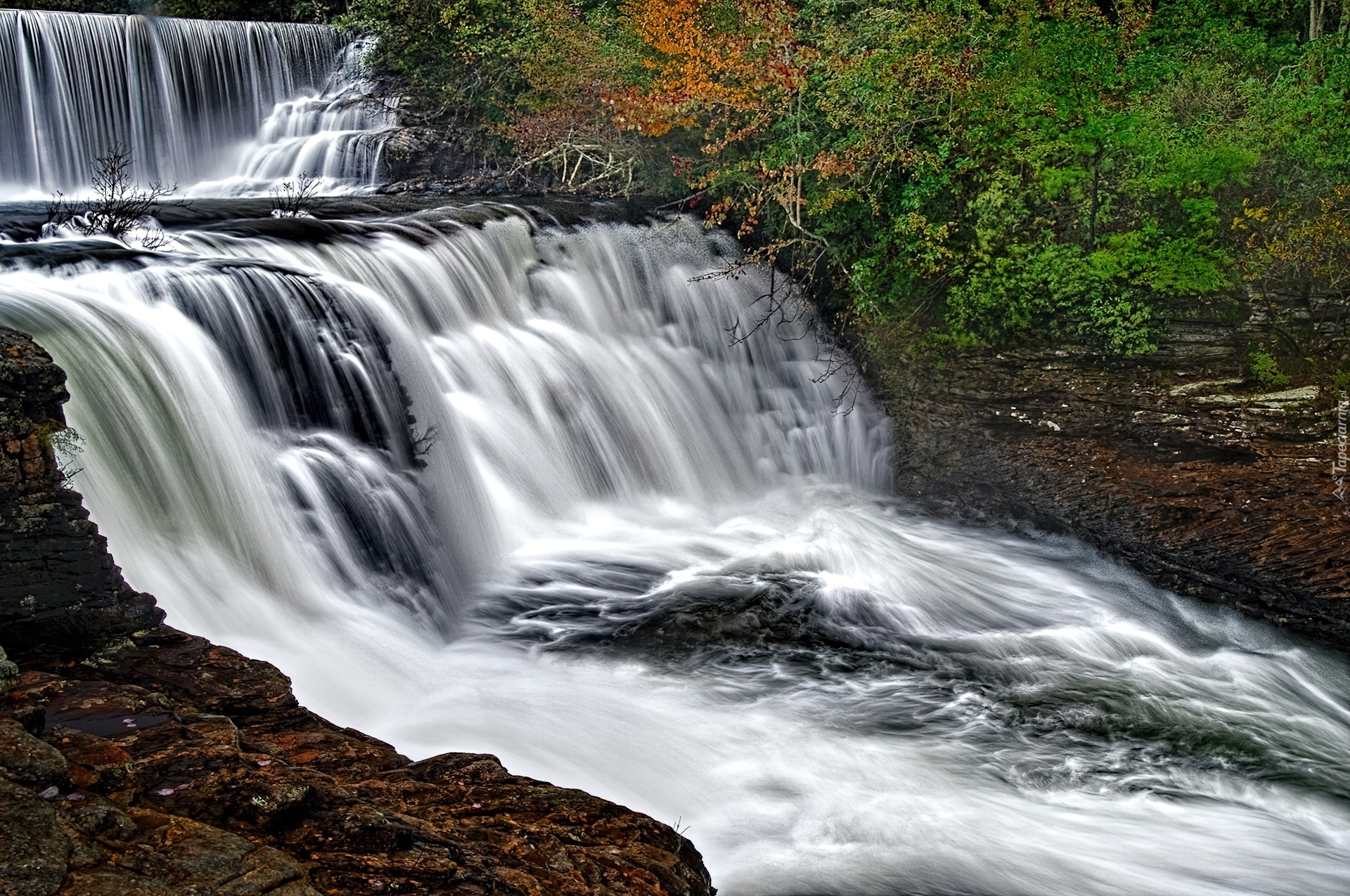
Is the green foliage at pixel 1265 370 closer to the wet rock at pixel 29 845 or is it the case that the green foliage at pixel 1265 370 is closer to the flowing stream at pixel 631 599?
the flowing stream at pixel 631 599

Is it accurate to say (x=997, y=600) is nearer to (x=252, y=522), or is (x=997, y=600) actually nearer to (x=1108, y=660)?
(x=1108, y=660)

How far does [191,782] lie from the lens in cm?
331

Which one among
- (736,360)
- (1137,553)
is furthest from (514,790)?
(736,360)

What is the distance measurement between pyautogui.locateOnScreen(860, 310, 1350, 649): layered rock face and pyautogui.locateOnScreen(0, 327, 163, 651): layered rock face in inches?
276

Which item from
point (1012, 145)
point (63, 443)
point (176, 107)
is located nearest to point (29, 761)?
point (63, 443)

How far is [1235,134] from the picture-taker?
8.82 meters

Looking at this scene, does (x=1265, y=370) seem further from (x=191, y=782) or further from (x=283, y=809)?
(x=191, y=782)

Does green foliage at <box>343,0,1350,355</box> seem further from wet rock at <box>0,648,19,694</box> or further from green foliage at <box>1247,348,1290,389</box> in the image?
wet rock at <box>0,648,19,694</box>

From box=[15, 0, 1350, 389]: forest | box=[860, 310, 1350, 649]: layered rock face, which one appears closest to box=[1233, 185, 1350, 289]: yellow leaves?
box=[15, 0, 1350, 389]: forest

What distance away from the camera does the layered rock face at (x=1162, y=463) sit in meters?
7.92

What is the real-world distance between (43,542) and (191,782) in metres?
1.98

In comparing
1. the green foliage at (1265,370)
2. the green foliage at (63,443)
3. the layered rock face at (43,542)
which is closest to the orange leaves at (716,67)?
the green foliage at (1265,370)

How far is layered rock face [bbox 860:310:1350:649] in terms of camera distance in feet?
26.0

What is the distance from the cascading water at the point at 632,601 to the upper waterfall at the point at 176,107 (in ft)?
18.5
